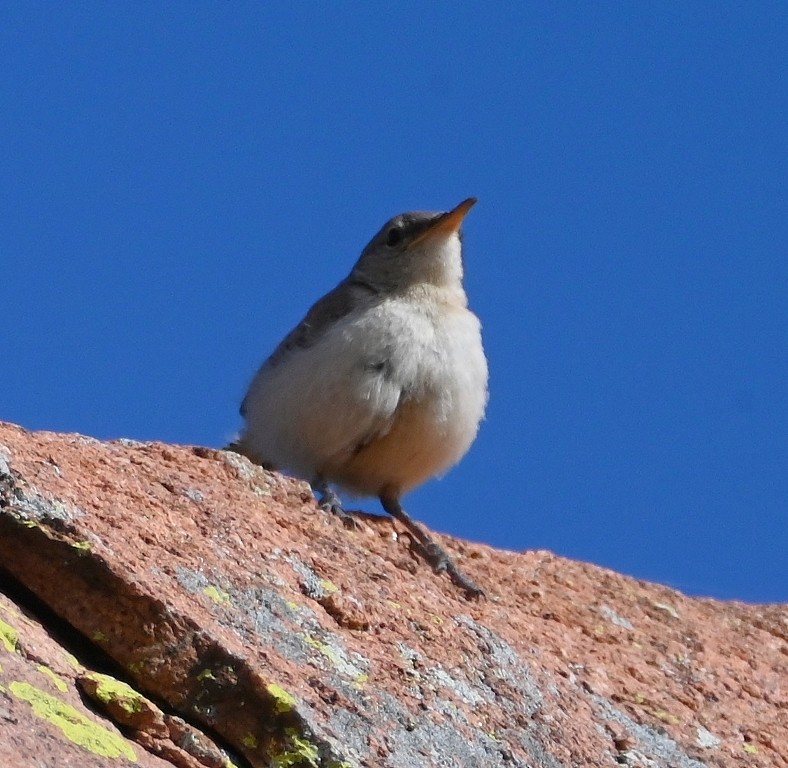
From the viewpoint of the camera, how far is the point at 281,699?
3668mm

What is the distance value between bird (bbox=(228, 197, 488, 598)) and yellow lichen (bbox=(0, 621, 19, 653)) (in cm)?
323

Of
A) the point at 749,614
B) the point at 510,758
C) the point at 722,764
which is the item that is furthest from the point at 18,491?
the point at 749,614

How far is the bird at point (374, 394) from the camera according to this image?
7.29 m

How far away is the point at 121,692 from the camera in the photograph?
11.6 ft

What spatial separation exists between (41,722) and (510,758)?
1.56 metres

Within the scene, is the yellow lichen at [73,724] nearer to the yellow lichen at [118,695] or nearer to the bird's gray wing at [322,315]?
the yellow lichen at [118,695]

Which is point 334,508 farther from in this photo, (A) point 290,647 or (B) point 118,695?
(B) point 118,695

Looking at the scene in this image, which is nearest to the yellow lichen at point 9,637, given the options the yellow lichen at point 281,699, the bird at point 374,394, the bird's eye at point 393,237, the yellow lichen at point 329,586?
the yellow lichen at point 281,699

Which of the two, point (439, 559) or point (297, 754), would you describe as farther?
point (439, 559)

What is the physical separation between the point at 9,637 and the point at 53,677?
148 millimetres

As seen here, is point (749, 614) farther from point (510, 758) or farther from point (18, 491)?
point (18, 491)

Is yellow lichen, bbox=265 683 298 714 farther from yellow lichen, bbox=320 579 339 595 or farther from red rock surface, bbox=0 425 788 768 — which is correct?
yellow lichen, bbox=320 579 339 595

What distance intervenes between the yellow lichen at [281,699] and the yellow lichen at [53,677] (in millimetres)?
543

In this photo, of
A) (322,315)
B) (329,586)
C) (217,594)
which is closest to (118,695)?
(217,594)
